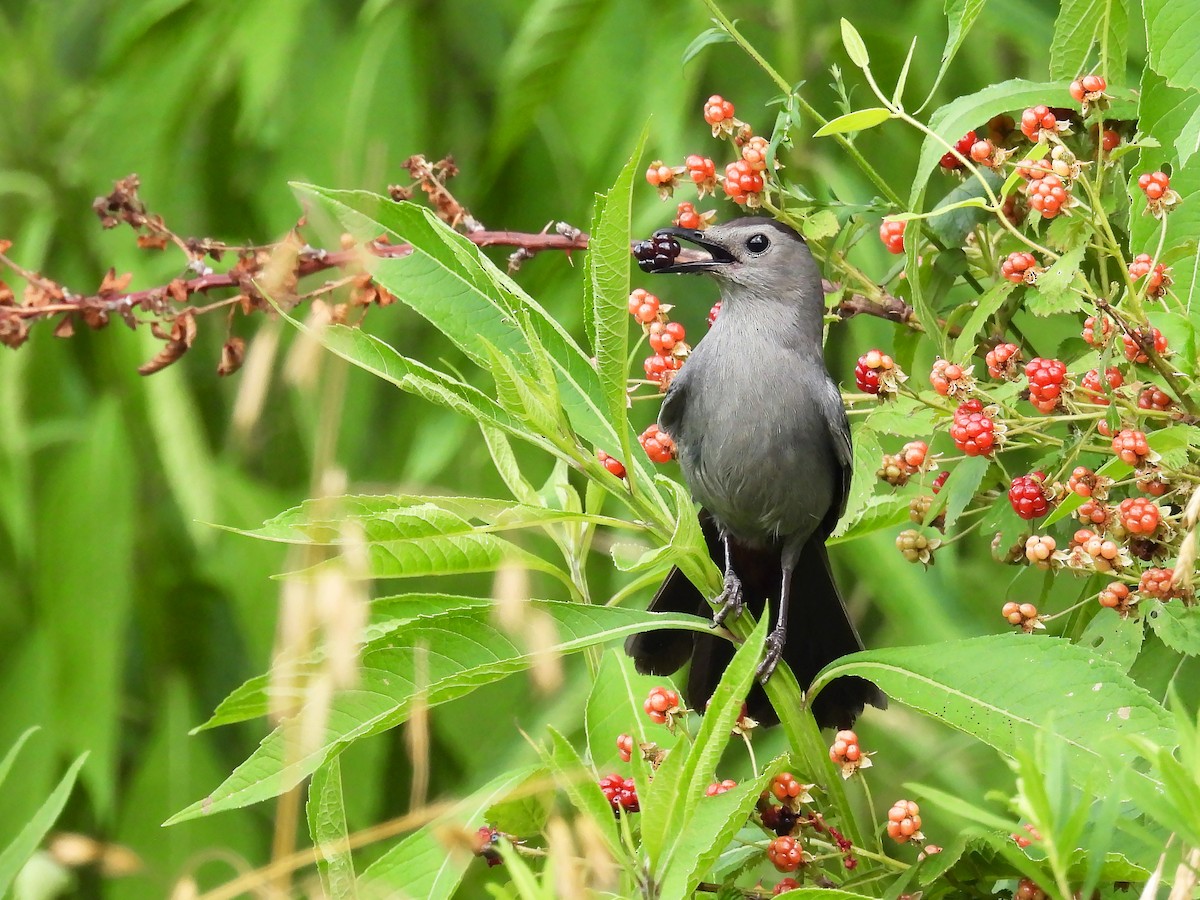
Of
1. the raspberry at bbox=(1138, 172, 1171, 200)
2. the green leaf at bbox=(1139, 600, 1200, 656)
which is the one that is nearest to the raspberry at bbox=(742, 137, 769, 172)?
the raspberry at bbox=(1138, 172, 1171, 200)

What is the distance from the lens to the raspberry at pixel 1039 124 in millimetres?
1420

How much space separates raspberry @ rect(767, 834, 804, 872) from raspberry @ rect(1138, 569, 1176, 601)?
1.27 feet

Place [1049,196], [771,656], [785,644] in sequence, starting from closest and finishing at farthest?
[1049,196], [771,656], [785,644]

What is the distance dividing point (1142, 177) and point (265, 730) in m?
3.14

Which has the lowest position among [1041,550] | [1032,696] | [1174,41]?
[1032,696]

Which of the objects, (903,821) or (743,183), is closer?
(903,821)

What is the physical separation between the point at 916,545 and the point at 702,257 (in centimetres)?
98

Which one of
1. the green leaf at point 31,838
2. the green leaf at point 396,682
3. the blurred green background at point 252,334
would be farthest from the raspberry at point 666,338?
the blurred green background at point 252,334

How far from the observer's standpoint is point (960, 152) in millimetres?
1557

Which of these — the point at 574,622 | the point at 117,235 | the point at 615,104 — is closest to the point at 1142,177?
the point at 574,622

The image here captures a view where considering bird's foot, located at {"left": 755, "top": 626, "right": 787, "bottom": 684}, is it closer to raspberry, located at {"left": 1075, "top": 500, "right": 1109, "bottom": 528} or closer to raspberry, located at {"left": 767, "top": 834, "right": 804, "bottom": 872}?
raspberry, located at {"left": 767, "top": 834, "right": 804, "bottom": 872}

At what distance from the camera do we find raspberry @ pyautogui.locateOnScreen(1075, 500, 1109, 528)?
1.33 meters

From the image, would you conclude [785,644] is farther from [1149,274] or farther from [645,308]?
[1149,274]

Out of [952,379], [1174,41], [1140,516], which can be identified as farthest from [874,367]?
[1174,41]
